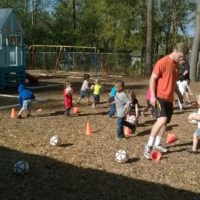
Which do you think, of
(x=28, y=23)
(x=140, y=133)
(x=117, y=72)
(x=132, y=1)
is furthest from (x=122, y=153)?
(x=28, y=23)

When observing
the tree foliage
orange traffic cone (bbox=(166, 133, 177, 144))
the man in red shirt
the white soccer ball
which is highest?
the tree foliage

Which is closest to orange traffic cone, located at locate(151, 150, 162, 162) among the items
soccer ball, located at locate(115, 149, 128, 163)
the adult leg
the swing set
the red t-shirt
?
the adult leg

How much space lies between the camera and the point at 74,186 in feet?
21.6

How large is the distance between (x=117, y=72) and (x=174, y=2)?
1226 centimetres

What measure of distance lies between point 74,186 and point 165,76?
2.54 metres

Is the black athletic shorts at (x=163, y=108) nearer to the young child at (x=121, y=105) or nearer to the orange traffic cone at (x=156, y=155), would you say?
the orange traffic cone at (x=156, y=155)

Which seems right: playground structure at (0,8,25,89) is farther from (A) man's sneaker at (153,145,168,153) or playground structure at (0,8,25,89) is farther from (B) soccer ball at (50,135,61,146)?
(A) man's sneaker at (153,145,168,153)

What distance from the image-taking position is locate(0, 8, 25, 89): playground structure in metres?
20.3

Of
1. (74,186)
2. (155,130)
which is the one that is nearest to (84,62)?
(155,130)

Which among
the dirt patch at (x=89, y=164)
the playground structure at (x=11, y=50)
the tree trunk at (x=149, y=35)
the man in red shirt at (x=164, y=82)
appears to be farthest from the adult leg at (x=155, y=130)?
the tree trunk at (x=149, y=35)

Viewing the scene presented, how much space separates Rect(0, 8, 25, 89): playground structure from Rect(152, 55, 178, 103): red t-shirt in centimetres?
1276

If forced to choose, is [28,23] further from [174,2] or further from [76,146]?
[76,146]

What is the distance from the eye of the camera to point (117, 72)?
110ft

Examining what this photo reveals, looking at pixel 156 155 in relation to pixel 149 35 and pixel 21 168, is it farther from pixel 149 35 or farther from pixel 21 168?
pixel 149 35
